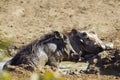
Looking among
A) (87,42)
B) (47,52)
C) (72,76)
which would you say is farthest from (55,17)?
(72,76)

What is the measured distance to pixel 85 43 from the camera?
357 inches

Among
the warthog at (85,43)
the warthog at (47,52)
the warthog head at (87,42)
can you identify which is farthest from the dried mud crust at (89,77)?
the warthog head at (87,42)

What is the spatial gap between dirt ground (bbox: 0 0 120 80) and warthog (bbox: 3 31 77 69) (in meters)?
4.97

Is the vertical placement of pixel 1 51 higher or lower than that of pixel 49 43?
higher

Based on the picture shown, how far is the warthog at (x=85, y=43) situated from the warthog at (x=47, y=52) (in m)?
0.35

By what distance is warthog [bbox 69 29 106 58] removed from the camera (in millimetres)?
8873

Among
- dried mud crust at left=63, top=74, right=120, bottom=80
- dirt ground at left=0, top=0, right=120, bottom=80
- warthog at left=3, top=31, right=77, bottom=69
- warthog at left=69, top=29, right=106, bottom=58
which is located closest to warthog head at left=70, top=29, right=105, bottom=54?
warthog at left=69, top=29, right=106, bottom=58

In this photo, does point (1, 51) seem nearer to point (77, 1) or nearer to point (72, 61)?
point (72, 61)

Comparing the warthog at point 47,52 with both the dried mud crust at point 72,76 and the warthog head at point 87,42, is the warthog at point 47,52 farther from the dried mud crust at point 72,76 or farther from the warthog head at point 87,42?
the warthog head at point 87,42

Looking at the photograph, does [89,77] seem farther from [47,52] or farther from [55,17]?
[55,17]

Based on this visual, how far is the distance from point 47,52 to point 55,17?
7.47 meters

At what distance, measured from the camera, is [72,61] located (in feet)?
29.0

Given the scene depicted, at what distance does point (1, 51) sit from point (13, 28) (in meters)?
13.4

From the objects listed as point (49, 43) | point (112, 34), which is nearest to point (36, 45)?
point (49, 43)
